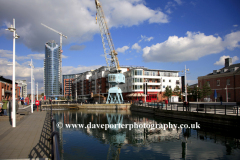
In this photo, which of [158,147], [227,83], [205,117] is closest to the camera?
[158,147]

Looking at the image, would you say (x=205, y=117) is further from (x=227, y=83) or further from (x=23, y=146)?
(x=227, y=83)

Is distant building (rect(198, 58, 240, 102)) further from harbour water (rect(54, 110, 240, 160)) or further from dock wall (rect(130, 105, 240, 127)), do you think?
harbour water (rect(54, 110, 240, 160))

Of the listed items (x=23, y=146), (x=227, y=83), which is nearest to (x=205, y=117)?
(x=23, y=146)

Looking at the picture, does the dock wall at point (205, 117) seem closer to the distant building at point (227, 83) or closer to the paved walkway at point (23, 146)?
the paved walkway at point (23, 146)

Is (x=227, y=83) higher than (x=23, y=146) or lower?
higher

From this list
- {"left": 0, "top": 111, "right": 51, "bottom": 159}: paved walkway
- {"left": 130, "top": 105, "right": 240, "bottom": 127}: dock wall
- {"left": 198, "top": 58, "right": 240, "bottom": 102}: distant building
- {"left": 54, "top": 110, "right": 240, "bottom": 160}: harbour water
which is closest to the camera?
{"left": 0, "top": 111, "right": 51, "bottom": 159}: paved walkway

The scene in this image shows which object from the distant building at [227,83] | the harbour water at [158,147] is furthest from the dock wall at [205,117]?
the distant building at [227,83]

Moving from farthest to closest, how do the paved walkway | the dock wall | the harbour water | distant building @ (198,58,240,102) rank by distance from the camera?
1. distant building @ (198,58,240,102)
2. the dock wall
3. the harbour water
4. the paved walkway

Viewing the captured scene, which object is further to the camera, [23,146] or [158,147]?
[158,147]

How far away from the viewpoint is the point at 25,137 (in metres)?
10.6

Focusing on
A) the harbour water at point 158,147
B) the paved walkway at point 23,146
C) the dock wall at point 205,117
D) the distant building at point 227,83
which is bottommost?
the harbour water at point 158,147

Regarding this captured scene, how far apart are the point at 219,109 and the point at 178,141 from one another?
493 inches

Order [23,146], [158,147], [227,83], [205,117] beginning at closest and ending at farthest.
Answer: [23,146] → [158,147] → [205,117] → [227,83]

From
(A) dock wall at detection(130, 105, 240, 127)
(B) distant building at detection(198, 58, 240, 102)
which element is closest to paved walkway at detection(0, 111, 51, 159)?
(A) dock wall at detection(130, 105, 240, 127)
